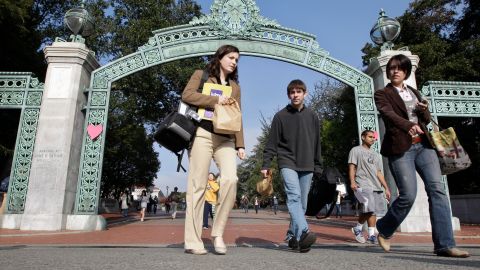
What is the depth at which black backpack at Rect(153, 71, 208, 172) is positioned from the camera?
392 centimetres

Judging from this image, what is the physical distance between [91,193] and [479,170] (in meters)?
17.6

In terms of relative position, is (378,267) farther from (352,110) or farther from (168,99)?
(352,110)

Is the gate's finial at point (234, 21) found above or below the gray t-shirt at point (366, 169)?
above

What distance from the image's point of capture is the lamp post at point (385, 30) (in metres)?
10.1

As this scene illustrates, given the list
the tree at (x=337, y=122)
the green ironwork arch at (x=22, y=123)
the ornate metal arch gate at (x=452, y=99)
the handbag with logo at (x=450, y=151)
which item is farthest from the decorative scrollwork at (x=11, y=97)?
the tree at (x=337, y=122)

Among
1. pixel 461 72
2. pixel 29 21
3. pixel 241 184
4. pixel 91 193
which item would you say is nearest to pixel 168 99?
pixel 29 21

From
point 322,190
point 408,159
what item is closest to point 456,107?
point 322,190

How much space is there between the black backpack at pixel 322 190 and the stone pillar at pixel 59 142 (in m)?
6.13

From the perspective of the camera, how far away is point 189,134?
395cm

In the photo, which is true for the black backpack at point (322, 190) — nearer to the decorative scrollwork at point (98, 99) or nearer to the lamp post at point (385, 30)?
the lamp post at point (385, 30)

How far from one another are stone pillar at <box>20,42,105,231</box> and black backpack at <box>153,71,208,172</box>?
19.6ft

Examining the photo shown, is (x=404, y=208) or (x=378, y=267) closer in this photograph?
(x=378, y=267)

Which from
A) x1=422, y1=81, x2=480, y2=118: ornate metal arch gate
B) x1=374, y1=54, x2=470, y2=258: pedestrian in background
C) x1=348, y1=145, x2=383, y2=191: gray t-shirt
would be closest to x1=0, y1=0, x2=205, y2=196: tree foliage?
x1=422, y1=81, x2=480, y2=118: ornate metal arch gate

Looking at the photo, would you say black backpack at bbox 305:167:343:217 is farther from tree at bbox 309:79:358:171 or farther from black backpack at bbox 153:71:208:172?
tree at bbox 309:79:358:171
